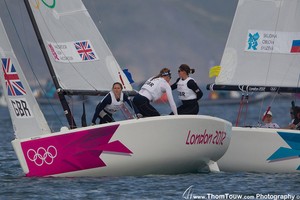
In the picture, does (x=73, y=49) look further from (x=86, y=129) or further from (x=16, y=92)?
(x=86, y=129)

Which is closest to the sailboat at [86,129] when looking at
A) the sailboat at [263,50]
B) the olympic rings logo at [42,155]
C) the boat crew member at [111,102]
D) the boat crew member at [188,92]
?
the olympic rings logo at [42,155]

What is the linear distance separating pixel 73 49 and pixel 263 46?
348 cm

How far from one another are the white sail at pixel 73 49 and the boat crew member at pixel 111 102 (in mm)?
614

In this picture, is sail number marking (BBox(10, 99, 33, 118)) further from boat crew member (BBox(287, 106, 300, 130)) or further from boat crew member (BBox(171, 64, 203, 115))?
boat crew member (BBox(287, 106, 300, 130))

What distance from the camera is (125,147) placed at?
16750mm

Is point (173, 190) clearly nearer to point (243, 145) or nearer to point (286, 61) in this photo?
point (243, 145)

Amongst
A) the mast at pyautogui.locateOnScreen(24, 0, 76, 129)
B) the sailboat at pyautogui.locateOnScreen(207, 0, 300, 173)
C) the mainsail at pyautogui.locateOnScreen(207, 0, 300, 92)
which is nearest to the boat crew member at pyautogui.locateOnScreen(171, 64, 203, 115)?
the sailboat at pyautogui.locateOnScreen(207, 0, 300, 173)

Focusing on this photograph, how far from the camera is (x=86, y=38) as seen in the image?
18141 mm

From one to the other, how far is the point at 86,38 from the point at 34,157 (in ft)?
7.68

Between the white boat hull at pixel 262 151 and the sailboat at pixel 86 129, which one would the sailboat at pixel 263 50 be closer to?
the white boat hull at pixel 262 151

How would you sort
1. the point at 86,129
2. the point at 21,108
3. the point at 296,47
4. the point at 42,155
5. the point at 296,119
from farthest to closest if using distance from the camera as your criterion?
the point at 296,47
the point at 296,119
the point at 21,108
the point at 42,155
the point at 86,129

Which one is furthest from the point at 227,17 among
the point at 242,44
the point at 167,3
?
the point at 242,44

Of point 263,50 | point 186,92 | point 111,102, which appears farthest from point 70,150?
point 263,50

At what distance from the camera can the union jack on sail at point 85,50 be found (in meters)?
18.1
